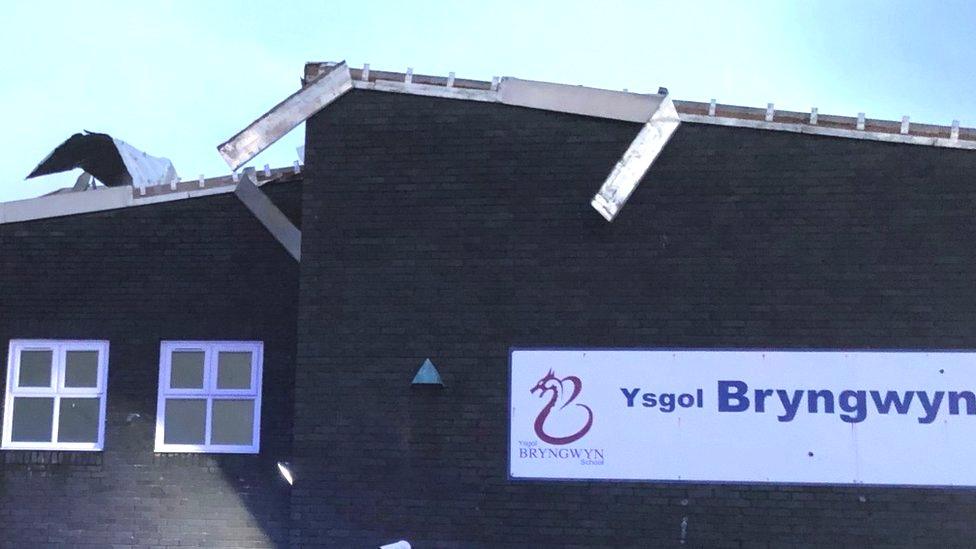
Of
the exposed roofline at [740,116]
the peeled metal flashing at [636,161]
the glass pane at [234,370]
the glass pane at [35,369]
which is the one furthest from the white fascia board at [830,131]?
the glass pane at [35,369]

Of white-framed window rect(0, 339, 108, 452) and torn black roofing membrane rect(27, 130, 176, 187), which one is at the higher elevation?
torn black roofing membrane rect(27, 130, 176, 187)

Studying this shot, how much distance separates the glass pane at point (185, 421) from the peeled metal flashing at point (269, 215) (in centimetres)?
178

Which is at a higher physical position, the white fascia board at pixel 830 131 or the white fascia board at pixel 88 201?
the white fascia board at pixel 830 131

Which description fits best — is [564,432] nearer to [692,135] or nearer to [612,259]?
[612,259]

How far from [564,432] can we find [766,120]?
3.32 metres

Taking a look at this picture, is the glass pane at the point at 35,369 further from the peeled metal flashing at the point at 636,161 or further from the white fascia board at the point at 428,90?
the peeled metal flashing at the point at 636,161

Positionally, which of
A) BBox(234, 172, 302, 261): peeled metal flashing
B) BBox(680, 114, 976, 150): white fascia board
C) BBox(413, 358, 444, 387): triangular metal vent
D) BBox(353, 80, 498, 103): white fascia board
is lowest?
BBox(413, 358, 444, 387): triangular metal vent

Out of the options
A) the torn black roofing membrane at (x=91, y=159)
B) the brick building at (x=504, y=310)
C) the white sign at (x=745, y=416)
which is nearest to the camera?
the white sign at (x=745, y=416)

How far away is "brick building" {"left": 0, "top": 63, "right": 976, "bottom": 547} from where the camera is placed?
10234mm

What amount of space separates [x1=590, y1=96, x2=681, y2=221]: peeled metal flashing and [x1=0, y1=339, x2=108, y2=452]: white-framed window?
5268mm

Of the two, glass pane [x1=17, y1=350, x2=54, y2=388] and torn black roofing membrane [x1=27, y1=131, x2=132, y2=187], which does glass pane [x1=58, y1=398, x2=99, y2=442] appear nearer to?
glass pane [x1=17, y1=350, x2=54, y2=388]

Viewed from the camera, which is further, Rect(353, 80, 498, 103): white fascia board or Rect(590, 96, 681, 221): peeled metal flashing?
Rect(353, 80, 498, 103): white fascia board

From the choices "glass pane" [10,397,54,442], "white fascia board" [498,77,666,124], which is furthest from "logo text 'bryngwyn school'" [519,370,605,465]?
"glass pane" [10,397,54,442]

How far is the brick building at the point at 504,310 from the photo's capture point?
10234mm
